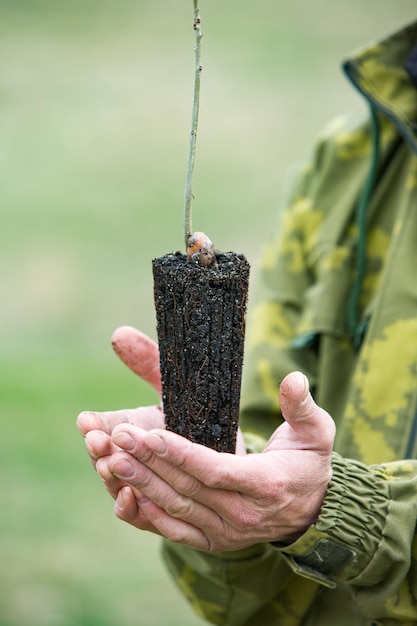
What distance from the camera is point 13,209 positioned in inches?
359

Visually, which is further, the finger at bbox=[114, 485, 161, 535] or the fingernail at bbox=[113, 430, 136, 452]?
the finger at bbox=[114, 485, 161, 535]

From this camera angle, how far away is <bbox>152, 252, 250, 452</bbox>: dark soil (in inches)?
78.2

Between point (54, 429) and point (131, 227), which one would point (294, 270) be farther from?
point (131, 227)

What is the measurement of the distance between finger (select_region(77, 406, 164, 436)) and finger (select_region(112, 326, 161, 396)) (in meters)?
0.10

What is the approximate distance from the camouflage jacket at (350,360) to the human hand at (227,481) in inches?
4.8

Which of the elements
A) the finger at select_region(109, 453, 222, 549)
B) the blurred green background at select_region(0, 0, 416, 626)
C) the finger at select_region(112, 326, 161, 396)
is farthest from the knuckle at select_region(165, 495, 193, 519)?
the blurred green background at select_region(0, 0, 416, 626)

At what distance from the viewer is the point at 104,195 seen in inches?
A: 366

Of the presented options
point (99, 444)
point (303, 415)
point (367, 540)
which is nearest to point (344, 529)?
point (367, 540)

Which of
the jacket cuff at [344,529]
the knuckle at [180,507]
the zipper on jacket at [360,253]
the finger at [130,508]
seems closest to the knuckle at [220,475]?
the knuckle at [180,507]

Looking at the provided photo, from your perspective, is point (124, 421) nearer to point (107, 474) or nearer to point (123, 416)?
point (123, 416)

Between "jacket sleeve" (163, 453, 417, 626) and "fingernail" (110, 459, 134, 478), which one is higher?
"fingernail" (110, 459, 134, 478)

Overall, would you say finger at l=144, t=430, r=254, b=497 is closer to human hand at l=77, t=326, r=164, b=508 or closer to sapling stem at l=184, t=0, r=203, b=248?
human hand at l=77, t=326, r=164, b=508

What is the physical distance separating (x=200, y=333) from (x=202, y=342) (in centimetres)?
2

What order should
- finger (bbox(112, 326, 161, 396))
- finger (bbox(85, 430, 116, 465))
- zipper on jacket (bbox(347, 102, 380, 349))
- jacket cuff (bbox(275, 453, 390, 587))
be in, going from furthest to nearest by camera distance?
zipper on jacket (bbox(347, 102, 380, 349)) < finger (bbox(112, 326, 161, 396)) < jacket cuff (bbox(275, 453, 390, 587)) < finger (bbox(85, 430, 116, 465))
